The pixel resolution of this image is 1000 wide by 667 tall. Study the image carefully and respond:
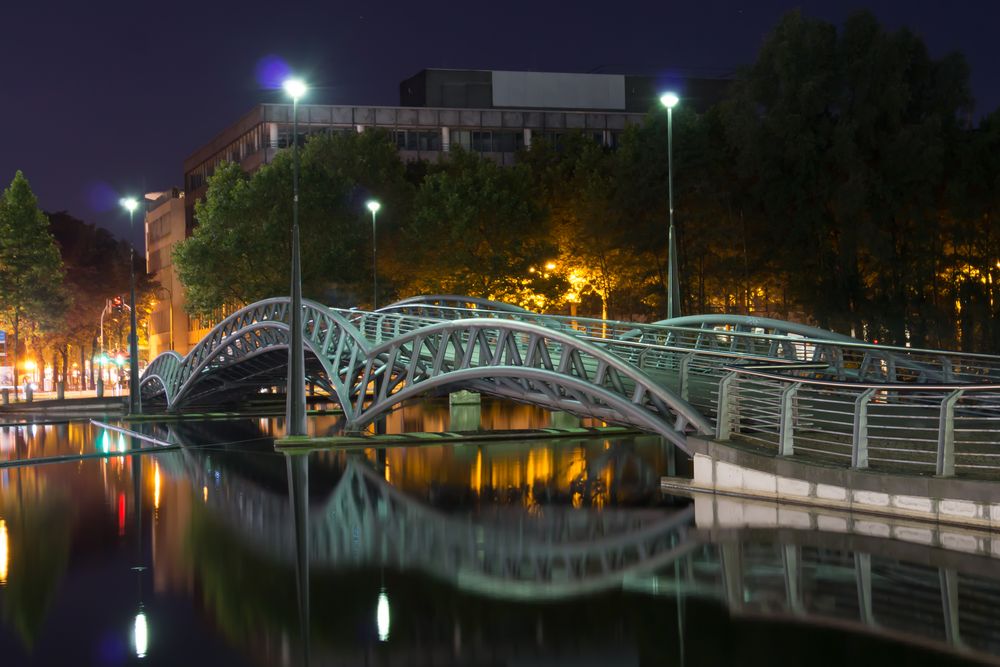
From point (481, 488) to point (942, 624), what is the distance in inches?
491

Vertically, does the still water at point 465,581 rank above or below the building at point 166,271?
below

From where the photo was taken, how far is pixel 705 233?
55.6 m

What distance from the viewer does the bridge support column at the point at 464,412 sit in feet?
142

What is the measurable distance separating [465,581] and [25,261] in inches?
2644

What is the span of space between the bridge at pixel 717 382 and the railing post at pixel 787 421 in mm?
20

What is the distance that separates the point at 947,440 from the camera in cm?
1600

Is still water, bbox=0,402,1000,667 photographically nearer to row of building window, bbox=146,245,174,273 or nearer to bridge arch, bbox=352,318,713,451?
bridge arch, bbox=352,318,713,451

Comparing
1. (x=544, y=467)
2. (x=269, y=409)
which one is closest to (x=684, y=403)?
(x=544, y=467)

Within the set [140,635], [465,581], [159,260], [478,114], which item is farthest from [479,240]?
[159,260]

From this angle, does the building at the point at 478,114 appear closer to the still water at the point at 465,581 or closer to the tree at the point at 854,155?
the tree at the point at 854,155

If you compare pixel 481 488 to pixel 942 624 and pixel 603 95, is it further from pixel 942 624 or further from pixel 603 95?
pixel 603 95

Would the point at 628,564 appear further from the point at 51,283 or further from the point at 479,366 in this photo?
the point at 51,283

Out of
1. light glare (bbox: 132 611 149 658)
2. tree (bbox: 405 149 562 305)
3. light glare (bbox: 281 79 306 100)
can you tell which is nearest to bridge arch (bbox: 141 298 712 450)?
light glare (bbox: 281 79 306 100)

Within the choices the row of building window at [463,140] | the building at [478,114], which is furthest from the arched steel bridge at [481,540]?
the row of building window at [463,140]
